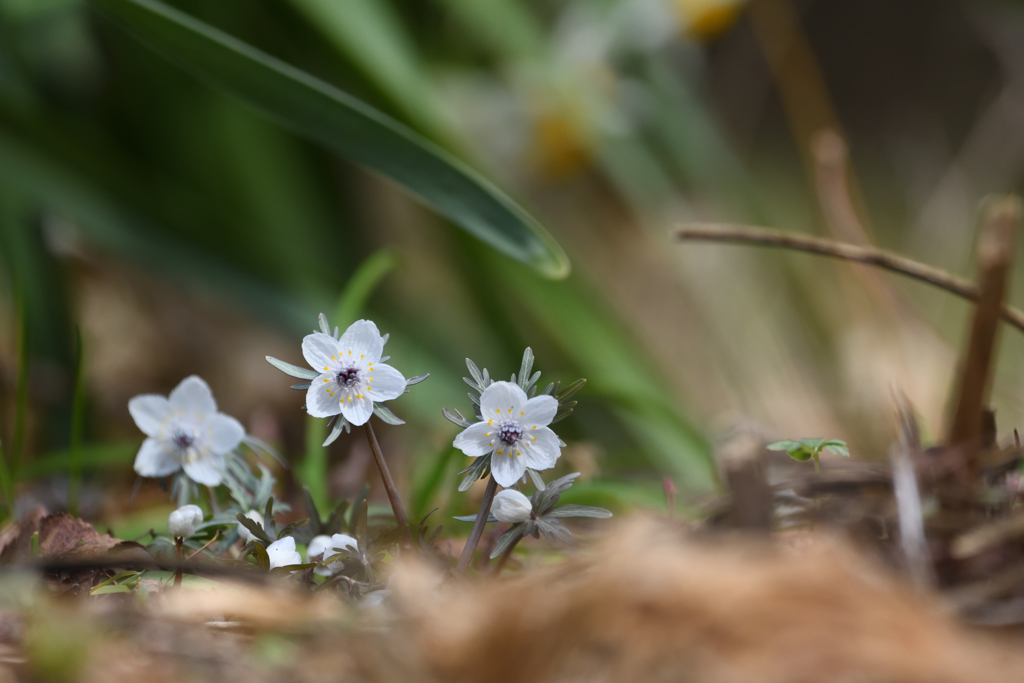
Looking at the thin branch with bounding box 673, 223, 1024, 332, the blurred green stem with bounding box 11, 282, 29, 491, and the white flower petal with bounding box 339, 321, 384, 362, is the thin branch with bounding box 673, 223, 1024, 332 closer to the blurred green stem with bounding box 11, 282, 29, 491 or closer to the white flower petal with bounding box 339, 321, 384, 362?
the white flower petal with bounding box 339, 321, 384, 362

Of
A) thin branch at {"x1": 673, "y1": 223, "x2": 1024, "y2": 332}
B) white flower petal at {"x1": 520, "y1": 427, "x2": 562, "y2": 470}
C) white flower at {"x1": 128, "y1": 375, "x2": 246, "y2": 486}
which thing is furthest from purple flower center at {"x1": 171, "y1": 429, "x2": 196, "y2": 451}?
thin branch at {"x1": 673, "y1": 223, "x2": 1024, "y2": 332}

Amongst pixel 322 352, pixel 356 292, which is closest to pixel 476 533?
pixel 322 352

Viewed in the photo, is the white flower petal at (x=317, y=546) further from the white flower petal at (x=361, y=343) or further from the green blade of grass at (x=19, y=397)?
the green blade of grass at (x=19, y=397)

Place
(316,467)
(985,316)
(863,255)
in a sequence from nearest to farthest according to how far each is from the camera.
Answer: (985,316) < (863,255) < (316,467)

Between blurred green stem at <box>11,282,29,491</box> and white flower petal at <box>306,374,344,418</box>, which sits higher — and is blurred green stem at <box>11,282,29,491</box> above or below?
above

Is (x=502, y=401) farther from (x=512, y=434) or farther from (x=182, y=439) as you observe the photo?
(x=182, y=439)

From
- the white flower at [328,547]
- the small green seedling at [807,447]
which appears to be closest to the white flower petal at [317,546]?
the white flower at [328,547]

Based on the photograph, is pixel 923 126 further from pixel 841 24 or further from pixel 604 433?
pixel 604 433
